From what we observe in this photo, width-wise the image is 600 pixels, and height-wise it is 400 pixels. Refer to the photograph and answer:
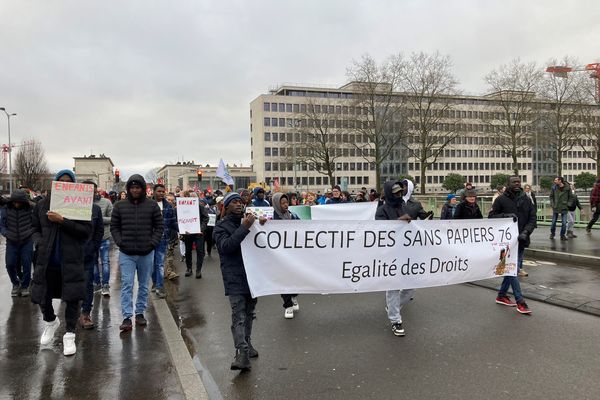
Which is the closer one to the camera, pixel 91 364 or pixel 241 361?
pixel 241 361

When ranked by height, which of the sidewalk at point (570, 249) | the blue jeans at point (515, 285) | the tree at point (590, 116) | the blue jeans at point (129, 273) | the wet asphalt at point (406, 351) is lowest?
the wet asphalt at point (406, 351)

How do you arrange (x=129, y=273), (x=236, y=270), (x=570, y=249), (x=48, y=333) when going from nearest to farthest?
(x=236, y=270) → (x=48, y=333) → (x=129, y=273) → (x=570, y=249)

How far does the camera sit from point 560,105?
38.6 metres

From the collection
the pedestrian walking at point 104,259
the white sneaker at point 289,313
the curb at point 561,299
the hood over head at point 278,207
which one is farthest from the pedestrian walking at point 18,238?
the curb at point 561,299

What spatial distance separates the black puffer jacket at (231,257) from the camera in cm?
454

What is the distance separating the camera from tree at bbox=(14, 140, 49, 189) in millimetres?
63562

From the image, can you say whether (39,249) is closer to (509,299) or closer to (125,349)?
(125,349)

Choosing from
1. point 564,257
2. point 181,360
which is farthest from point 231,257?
point 564,257

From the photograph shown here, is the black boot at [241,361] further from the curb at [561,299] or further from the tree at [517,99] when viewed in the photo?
the tree at [517,99]

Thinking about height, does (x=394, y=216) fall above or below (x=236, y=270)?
above

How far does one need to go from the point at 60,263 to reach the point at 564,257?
10.5m

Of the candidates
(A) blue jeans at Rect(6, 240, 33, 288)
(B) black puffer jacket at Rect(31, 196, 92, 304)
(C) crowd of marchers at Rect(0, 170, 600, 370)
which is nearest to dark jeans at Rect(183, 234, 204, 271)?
(C) crowd of marchers at Rect(0, 170, 600, 370)

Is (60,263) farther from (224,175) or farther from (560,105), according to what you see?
(560,105)

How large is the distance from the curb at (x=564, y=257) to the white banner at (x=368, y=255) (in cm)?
488
